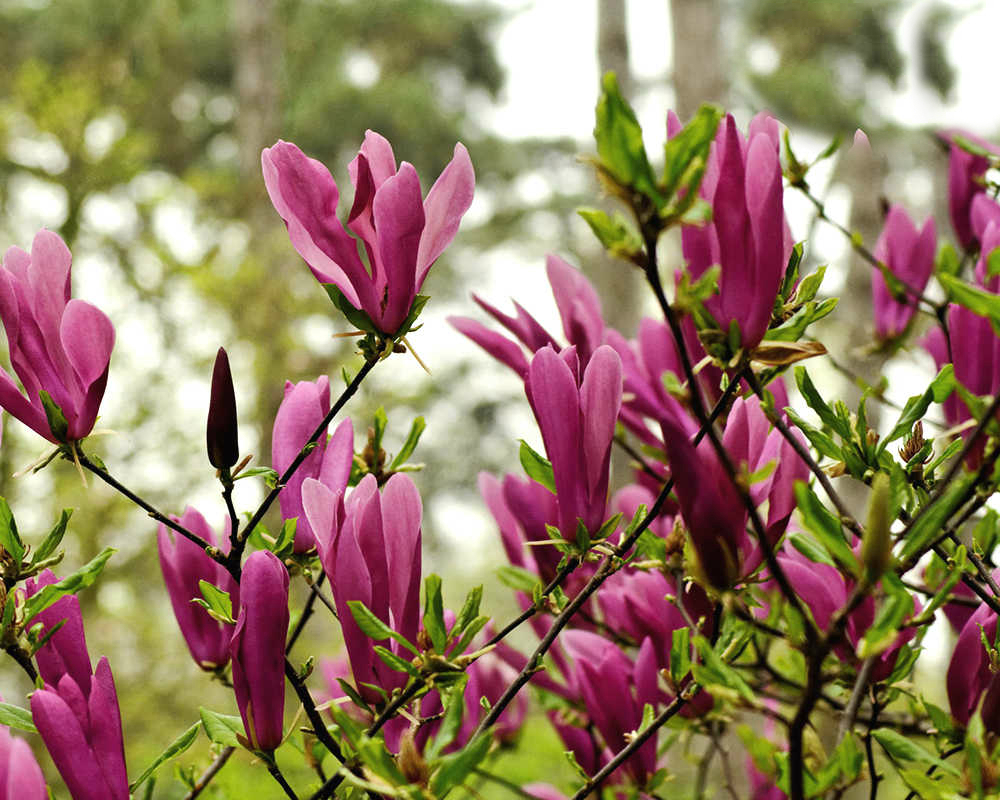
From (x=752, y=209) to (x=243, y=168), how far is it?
7.54 metres

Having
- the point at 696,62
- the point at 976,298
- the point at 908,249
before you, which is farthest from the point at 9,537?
the point at 696,62

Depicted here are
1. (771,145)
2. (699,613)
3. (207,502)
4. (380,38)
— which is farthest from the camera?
(380,38)

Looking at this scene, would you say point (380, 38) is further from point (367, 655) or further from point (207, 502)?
point (367, 655)

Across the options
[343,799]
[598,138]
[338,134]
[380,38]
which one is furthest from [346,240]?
[380,38]

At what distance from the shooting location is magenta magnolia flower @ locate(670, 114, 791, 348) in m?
0.44

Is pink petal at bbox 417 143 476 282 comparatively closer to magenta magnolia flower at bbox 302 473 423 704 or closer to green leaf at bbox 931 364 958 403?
magenta magnolia flower at bbox 302 473 423 704

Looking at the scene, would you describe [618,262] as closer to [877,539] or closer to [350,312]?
[350,312]

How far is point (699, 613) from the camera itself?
61 cm

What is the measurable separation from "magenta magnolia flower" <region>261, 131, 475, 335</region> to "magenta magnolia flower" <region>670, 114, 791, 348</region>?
132mm

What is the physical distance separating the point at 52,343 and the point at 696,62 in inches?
124

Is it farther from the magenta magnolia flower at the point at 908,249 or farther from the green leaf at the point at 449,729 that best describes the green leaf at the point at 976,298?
the magenta magnolia flower at the point at 908,249

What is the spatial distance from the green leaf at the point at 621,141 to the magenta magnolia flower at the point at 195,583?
403 millimetres

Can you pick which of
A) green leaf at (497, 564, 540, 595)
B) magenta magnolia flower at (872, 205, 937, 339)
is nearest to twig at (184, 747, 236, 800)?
green leaf at (497, 564, 540, 595)

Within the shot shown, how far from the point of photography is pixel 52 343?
52cm
